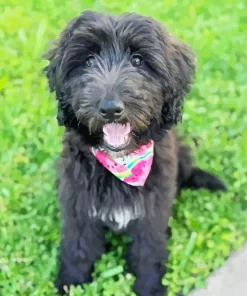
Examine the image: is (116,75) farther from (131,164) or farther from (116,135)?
(131,164)

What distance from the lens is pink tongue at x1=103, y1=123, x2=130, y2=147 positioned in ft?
8.69

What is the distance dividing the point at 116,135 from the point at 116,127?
0.12 feet

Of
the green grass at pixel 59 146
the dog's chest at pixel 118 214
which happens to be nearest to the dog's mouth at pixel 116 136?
the dog's chest at pixel 118 214

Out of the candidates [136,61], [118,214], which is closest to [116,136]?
[136,61]

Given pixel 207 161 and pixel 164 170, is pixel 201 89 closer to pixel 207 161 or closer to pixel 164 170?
pixel 207 161

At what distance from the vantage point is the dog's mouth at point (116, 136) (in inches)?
104

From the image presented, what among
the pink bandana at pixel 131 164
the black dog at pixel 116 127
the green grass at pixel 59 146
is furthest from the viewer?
the green grass at pixel 59 146

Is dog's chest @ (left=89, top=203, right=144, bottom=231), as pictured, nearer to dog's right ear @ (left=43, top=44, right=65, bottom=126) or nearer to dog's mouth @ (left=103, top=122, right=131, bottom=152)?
dog's mouth @ (left=103, top=122, right=131, bottom=152)

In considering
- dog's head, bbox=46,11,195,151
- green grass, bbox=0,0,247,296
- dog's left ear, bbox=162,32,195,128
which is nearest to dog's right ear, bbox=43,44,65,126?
dog's head, bbox=46,11,195,151

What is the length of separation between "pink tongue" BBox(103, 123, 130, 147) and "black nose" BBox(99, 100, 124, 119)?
0.68 feet

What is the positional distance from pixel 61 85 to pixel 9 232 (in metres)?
1.06

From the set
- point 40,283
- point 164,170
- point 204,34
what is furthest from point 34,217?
point 204,34

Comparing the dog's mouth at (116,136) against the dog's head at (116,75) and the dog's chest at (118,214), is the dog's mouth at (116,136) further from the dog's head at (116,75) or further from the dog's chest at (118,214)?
the dog's chest at (118,214)

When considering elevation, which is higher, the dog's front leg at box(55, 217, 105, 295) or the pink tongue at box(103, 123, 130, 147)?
the pink tongue at box(103, 123, 130, 147)
